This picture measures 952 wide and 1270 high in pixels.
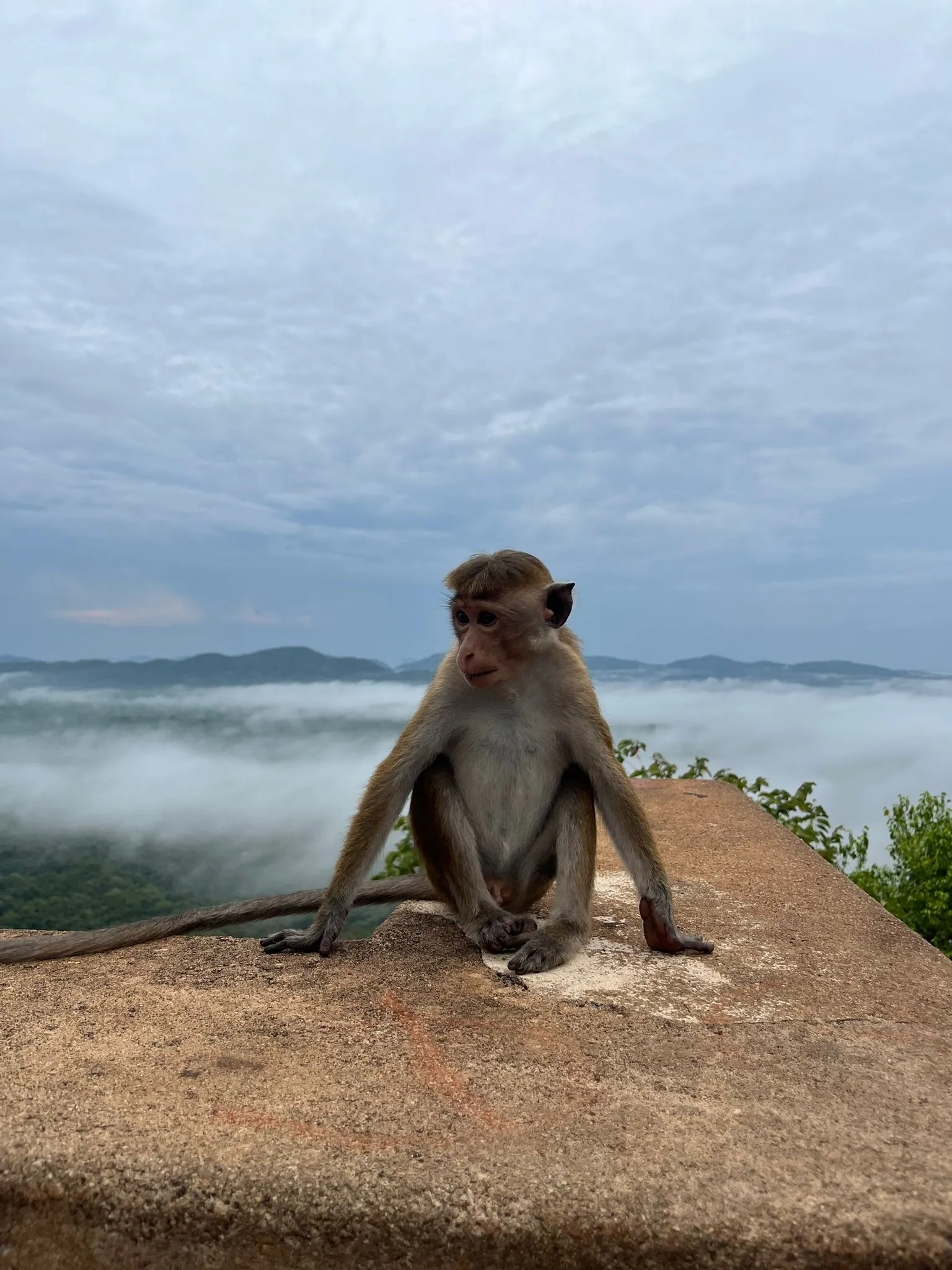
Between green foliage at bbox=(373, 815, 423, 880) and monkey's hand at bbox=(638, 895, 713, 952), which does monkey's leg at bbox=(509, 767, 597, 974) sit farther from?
green foliage at bbox=(373, 815, 423, 880)

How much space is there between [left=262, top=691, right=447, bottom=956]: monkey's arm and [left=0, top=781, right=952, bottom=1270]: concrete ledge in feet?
0.51

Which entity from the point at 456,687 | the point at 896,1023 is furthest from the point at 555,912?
the point at 896,1023

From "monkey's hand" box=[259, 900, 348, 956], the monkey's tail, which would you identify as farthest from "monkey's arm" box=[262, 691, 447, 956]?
the monkey's tail

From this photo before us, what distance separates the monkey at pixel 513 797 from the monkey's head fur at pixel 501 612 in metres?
0.01

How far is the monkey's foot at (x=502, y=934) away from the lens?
153 inches

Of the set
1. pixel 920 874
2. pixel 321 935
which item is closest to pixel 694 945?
pixel 321 935

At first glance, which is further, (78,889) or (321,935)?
(78,889)

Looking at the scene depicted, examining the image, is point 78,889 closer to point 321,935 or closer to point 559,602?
point 321,935

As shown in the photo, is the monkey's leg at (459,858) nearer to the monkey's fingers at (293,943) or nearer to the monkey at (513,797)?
the monkey at (513,797)

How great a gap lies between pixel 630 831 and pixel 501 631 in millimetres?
1021

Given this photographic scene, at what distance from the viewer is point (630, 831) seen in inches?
154

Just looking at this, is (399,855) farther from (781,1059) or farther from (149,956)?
(781,1059)

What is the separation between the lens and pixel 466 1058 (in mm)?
2820

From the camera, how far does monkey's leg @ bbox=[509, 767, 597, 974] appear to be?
3.87 meters
